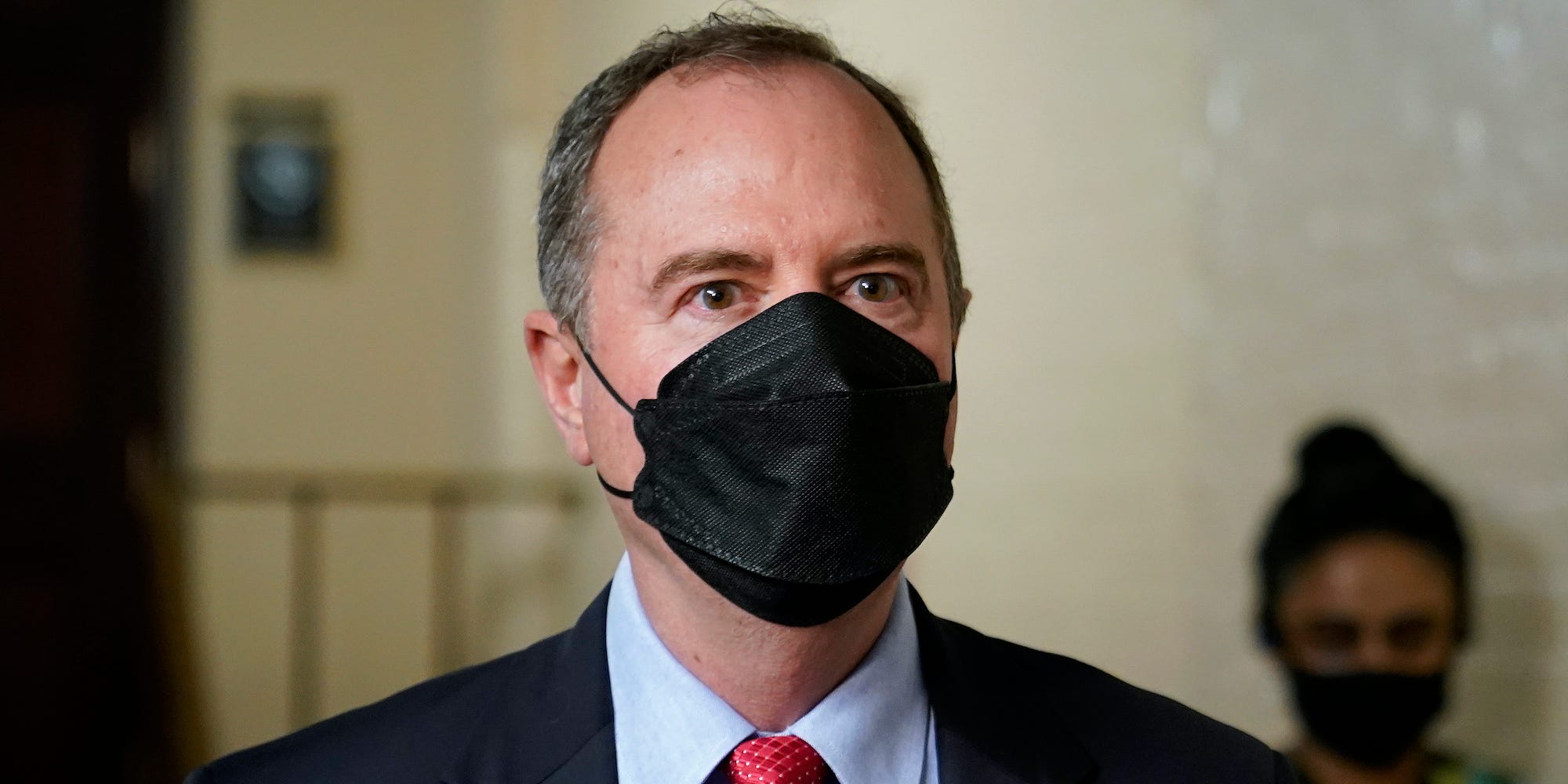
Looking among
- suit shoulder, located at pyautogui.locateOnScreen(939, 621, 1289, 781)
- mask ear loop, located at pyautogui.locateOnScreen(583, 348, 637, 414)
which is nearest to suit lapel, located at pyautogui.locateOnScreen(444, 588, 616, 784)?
mask ear loop, located at pyautogui.locateOnScreen(583, 348, 637, 414)

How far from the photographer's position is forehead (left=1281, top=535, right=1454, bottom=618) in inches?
94.0

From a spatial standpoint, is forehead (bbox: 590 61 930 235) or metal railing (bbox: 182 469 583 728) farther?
metal railing (bbox: 182 469 583 728)

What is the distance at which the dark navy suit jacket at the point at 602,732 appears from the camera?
48.7 inches

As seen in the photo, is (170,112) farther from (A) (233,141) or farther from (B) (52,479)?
(B) (52,479)

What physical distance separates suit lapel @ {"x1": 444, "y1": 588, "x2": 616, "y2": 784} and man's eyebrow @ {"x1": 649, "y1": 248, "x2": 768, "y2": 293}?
0.35 m

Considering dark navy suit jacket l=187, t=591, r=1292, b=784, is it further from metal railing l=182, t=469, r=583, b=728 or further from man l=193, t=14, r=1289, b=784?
metal railing l=182, t=469, r=583, b=728

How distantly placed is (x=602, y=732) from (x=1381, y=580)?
161cm

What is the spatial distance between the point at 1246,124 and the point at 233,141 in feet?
9.86

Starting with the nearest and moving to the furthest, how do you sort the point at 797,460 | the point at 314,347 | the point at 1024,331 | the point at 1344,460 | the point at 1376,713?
the point at 797,460 → the point at 1376,713 → the point at 1344,460 → the point at 1024,331 → the point at 314,347

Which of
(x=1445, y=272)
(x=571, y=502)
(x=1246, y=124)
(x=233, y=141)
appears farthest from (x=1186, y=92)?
(x=233, y=141)

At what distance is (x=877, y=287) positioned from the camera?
1.24 metres

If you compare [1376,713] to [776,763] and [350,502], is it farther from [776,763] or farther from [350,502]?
[350,502]

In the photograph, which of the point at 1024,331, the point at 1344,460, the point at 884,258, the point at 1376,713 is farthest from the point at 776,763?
the point at 1024,331

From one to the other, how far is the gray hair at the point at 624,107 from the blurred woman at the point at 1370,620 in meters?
1.30
